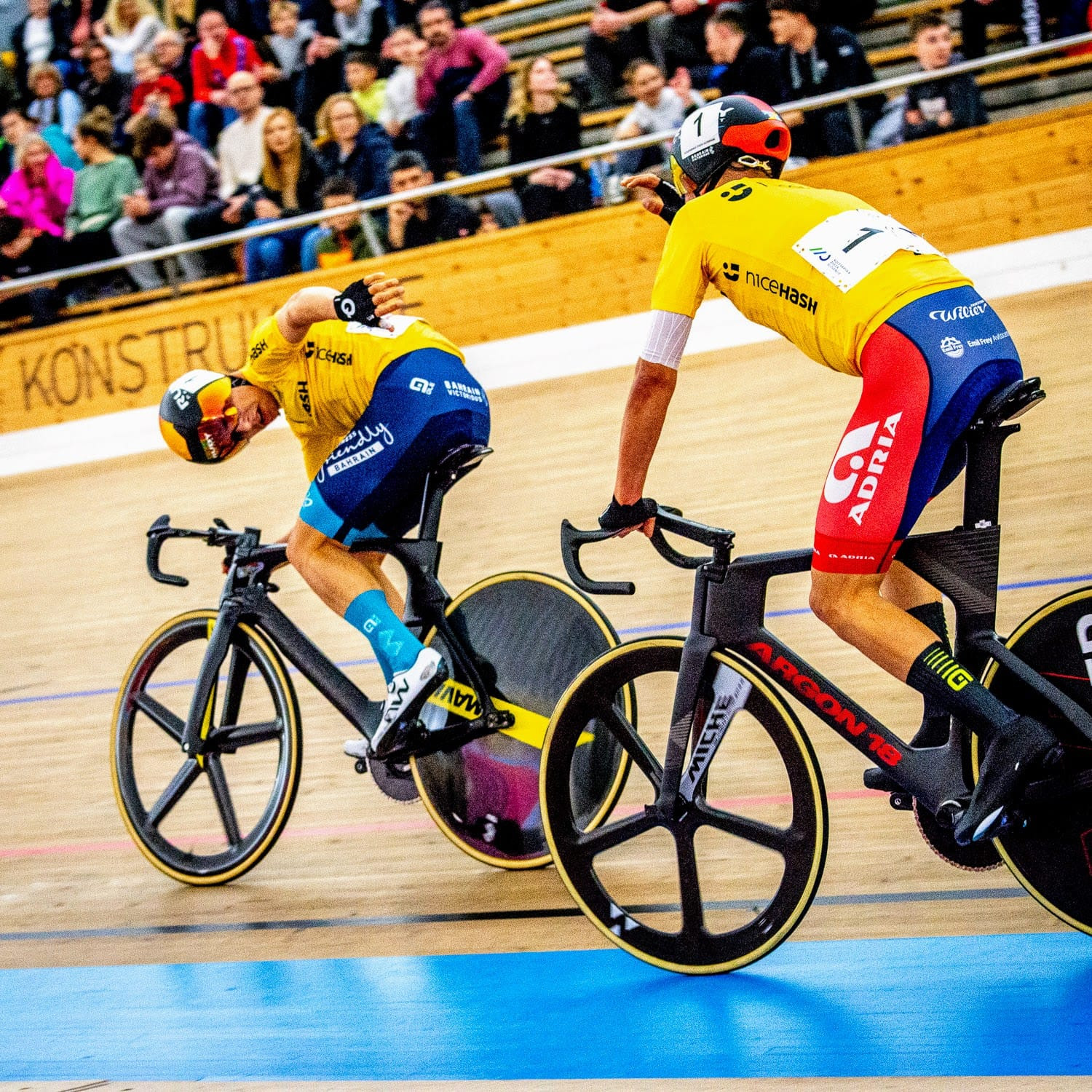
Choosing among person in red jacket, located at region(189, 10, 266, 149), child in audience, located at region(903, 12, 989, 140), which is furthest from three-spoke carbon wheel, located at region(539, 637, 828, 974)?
person in red jacket, located at region(189, 10, 266, 149)

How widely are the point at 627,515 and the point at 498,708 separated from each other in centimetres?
101

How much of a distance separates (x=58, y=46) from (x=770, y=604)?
439 inches

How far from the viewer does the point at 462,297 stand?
1012 cm

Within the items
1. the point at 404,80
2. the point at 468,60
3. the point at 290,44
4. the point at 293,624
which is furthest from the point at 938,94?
the point at 293,624

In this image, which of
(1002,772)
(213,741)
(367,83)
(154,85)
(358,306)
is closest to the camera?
(1002,772)

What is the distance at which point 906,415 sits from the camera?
239 centimetres

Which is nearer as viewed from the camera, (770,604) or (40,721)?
(770,604)

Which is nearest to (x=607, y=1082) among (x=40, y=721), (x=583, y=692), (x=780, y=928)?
(x=780, y=928)

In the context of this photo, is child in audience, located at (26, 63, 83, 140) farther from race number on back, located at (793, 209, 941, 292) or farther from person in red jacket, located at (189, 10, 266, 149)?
race number on back, located at (793, 209, 941, 292)

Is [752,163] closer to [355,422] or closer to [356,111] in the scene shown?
[355,422]

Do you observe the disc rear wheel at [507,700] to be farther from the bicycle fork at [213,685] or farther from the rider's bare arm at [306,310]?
the rider's bare arm at [306,310]

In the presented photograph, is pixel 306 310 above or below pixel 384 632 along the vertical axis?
above

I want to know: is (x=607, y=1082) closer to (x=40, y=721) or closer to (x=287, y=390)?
(x=287, y=390)

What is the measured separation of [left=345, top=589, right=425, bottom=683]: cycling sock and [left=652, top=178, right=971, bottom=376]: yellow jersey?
3.87ft
